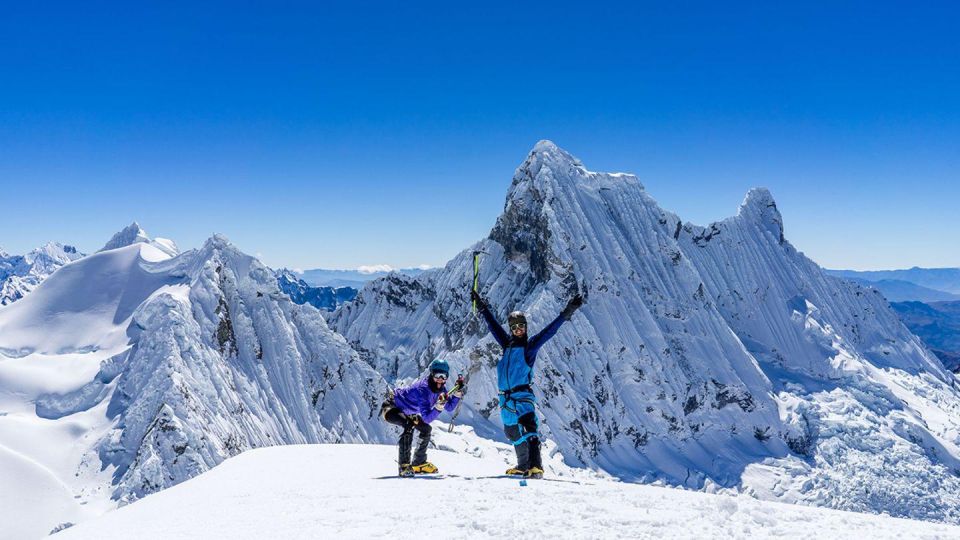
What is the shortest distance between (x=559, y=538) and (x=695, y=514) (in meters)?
2.98

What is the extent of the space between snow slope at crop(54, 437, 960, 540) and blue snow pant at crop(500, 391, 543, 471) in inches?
41.6

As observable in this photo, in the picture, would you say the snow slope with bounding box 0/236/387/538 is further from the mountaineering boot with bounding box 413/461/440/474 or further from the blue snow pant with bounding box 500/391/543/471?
the blue snow pant with bounding box 500/391/543/471

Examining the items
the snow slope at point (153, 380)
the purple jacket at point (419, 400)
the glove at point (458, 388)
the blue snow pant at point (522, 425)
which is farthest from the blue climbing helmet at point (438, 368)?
the snow slope at point (153, 380)

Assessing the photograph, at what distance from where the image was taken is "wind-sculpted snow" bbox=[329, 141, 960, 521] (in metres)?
120

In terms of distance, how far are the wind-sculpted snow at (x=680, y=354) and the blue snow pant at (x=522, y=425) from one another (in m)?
88.6

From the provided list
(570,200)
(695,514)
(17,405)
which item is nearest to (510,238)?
(570,200)

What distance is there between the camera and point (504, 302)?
447 ft

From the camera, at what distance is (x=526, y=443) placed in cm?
1650

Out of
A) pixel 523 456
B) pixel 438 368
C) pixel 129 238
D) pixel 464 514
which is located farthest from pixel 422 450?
pixel 129 238

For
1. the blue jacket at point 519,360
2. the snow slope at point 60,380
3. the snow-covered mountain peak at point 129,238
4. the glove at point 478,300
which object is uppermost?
the snow-covered mountain peak at point 129,238

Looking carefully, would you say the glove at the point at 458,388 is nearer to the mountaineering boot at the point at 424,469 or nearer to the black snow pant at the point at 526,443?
the black snow pant at the point at 526,443

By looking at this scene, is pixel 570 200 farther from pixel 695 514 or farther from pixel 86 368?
pixel 695 514

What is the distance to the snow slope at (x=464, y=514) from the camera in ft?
33.8

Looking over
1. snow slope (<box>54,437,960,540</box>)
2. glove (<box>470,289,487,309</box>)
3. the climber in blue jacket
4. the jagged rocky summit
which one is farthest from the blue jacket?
the jagged rocky summit
